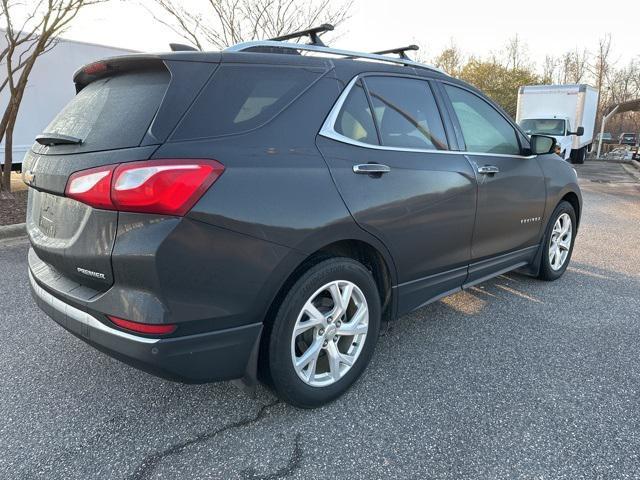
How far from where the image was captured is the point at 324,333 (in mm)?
2371

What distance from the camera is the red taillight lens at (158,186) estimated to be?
177cm

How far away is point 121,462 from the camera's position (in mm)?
2037

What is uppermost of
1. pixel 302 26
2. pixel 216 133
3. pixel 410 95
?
pixel 302 26

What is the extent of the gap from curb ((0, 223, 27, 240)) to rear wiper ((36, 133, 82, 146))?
4.37 meters

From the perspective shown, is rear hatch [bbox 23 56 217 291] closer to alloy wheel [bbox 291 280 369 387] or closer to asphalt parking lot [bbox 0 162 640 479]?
asphalt parking lot [bbox 0 162 640 479]

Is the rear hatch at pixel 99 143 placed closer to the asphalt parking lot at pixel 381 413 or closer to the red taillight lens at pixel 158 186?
the red taillight lens at pixel 158 186

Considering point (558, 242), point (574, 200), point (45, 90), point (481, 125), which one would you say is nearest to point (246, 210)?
point (481, 125)

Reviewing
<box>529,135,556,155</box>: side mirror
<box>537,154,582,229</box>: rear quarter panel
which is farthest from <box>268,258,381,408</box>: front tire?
<box>537,154,582,229</box>: rear quarter panel

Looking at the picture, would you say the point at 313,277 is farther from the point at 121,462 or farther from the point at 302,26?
the point at 302,26

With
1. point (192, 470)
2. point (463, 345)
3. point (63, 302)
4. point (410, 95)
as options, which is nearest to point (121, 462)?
point (192, 470)

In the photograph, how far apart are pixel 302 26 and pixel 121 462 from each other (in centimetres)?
1128

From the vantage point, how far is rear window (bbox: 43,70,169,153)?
1.94 meters

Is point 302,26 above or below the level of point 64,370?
above

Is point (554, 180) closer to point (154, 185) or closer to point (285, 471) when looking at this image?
point (285, 471)
